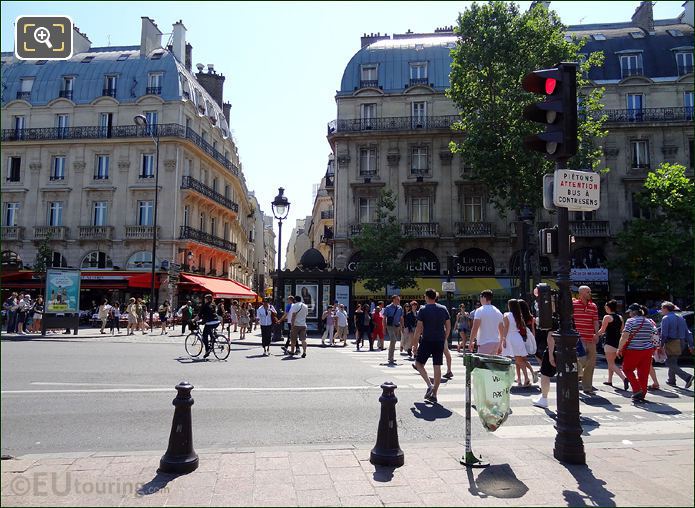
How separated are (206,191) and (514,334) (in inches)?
1387

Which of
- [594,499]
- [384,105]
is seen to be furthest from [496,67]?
[594,499]

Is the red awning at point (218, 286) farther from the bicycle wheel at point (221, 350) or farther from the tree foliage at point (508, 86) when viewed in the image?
the bicycle wheel at point (221, 350)

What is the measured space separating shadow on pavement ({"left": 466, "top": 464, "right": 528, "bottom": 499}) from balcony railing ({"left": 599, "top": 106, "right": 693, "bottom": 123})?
34113mm

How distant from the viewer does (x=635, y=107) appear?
113 ft

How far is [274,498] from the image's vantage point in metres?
4.08

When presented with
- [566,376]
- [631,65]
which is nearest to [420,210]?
[631,65]

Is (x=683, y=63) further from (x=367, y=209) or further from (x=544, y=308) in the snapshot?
(x=544, y=308)

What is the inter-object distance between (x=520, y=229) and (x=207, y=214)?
33203 mm

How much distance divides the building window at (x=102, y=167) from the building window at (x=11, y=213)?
240 inches

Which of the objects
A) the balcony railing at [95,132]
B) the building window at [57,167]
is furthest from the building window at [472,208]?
the building window at [57,167]

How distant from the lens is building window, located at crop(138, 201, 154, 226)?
119 ft

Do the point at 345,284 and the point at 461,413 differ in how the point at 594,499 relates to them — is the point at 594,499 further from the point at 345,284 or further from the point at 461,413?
the point at 345,284

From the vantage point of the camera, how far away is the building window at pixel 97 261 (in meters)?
35.5

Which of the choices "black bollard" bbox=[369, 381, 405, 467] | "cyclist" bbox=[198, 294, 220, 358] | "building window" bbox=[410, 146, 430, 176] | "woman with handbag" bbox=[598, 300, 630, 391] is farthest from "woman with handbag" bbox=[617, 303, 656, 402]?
"building window" bbox=[410, 146, 430, 176]
